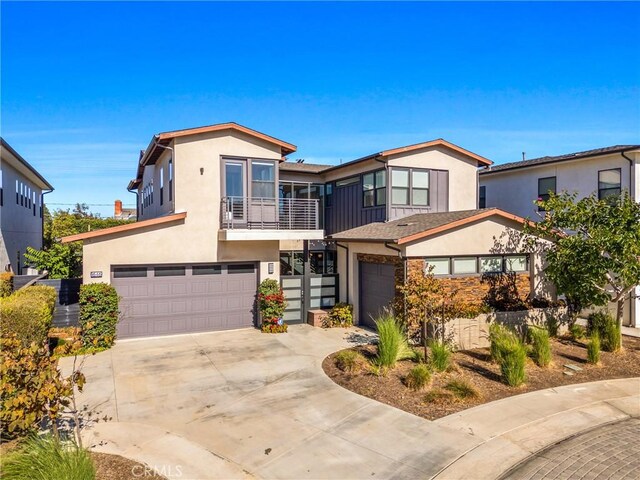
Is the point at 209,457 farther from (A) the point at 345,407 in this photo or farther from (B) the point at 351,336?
(B) the point at 351,336

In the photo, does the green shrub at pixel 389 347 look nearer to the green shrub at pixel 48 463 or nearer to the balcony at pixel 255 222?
the balcony at pixel 255 222

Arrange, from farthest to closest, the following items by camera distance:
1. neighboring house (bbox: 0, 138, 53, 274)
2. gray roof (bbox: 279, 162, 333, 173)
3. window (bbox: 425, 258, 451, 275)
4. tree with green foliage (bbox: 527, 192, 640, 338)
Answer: gray roof (bbox: 279, 162, 333, 173), neighboring house (bbox: 0, 138, 53, 274), window (bbox: 425, 258, 451, 275), tree with green foliage (bbox: 527, 192, 640, 338)

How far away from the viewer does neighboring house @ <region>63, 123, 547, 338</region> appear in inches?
528

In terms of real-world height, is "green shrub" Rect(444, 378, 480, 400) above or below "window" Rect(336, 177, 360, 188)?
below

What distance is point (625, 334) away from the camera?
572 inches

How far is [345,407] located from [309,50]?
12464 mm

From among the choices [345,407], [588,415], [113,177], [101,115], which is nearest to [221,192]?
[345,407]

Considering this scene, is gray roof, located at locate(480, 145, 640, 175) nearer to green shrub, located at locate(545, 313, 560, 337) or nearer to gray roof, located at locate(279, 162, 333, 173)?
green shrub, located at locate(545, 313, 560, 337)

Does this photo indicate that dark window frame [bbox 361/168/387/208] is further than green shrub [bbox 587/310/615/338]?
Yes

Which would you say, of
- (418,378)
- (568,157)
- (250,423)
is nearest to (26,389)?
(250,423)

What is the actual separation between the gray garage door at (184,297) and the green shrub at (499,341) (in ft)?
26.3

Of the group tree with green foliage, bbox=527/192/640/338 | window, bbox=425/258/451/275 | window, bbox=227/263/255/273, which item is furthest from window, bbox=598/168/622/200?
window, bbox=227/263/255/273

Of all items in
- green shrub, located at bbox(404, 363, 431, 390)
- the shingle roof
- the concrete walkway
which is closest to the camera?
the concrete walkway

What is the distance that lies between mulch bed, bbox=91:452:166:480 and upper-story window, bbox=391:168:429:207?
42.9ft
